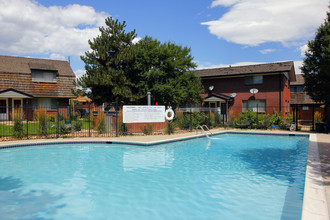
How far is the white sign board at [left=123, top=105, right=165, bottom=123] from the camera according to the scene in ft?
48.3

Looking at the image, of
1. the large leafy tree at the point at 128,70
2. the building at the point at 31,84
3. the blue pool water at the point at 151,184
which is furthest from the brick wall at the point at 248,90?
the building at the point at 31,84

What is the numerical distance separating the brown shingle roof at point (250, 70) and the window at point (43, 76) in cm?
1575

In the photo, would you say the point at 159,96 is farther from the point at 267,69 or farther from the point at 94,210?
the point at 94,210

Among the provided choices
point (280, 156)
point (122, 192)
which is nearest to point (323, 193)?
point (122, 192)

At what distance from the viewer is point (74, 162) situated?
9.27 meters

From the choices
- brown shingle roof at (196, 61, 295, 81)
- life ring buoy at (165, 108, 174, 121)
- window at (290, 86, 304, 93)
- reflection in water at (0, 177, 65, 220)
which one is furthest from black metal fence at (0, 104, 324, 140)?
window at (290, 86, 304, 93)

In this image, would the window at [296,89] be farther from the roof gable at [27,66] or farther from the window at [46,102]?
the window at [46,102]

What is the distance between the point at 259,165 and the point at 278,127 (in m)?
12.4

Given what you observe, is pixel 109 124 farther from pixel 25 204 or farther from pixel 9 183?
pixel 25 204

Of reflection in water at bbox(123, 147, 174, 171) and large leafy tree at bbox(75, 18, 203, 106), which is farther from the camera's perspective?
Result: large leafy tree at bbox(75, 18, 203, 106)

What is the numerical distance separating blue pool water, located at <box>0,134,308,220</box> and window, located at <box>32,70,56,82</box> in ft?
53.1

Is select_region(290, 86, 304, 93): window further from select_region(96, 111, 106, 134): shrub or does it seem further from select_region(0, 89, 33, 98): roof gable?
select_region(0, 89, 33, 98): roof gable

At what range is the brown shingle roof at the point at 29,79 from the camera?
77.9ft

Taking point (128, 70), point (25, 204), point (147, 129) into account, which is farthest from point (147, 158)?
point (128, 70)
